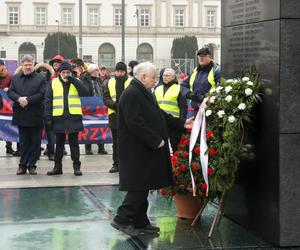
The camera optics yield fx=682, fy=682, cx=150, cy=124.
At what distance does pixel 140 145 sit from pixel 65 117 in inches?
169

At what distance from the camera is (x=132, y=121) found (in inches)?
259

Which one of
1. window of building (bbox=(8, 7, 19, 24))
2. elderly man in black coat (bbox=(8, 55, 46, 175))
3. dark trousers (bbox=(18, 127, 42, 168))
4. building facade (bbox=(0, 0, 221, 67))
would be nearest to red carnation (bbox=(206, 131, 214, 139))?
elderly man in black coat (bbox=(8, 55, 46, 175))

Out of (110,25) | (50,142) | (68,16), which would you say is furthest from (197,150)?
(110,25)

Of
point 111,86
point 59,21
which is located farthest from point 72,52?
point 111,86

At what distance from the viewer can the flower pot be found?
7.41m

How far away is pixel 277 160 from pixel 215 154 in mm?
666

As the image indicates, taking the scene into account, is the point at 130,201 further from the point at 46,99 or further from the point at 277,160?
the point at 46,99

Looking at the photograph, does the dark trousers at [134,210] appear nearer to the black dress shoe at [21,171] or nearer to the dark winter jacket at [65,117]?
the dark winter jacket at [65,117]

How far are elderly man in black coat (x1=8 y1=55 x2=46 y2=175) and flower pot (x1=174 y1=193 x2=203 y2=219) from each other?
13.3ft

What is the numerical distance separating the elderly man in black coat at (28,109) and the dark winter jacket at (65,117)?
13cm

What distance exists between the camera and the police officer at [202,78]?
9.88 meters

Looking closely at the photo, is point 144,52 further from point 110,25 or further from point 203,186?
point 203,186

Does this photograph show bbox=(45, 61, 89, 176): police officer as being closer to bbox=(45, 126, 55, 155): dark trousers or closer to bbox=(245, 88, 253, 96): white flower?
bbox=(45, 126, 55, 155): dark trousers

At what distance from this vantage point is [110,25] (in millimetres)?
95438
